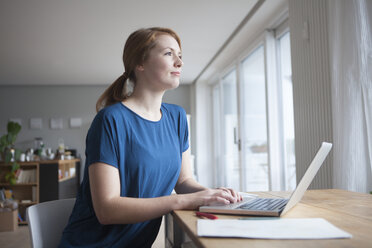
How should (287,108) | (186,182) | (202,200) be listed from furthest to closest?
(287,108), (186,182), (202,200)

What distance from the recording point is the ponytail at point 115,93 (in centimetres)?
124

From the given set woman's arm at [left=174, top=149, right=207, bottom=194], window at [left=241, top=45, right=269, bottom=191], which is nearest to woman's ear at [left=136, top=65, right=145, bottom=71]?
woman's arm at [left=174, top=149, right=207, bottom=194]

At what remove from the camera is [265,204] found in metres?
0.93

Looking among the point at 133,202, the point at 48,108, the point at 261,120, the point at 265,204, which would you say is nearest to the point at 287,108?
the point at 261,120

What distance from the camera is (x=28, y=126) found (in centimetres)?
747

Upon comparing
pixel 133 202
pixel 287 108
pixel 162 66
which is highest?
pixel 287 108

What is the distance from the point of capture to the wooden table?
1.95 feet

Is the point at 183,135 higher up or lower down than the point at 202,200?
higher up

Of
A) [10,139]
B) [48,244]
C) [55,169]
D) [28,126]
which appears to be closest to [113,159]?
[48,244]

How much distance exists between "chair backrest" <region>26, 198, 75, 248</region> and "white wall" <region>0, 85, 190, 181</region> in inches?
254

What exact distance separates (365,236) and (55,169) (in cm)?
466

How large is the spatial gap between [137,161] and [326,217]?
0.56m

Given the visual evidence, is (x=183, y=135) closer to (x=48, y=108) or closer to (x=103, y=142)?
(x=103, y=142)

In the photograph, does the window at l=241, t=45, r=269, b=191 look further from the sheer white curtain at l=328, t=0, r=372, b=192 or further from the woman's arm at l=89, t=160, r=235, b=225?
the woman's arm at l=89, t=160, r=235, b=225
